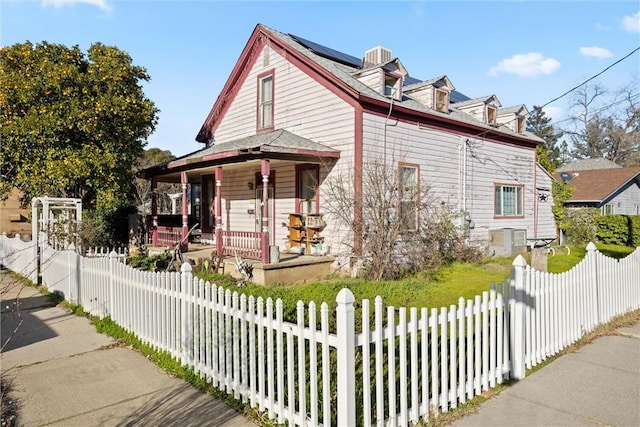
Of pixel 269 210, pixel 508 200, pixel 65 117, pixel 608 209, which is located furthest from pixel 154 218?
pixel 608 209

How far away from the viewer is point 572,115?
5259 cm

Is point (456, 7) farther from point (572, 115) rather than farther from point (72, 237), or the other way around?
point (572, 115)

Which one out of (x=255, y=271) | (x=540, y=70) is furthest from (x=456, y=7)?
(x=540, y=70)

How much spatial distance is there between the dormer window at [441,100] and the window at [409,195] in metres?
2.93

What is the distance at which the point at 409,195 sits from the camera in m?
12.0

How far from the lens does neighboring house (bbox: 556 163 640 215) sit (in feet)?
86.8

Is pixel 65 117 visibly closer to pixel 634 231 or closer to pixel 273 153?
pixel 273 153

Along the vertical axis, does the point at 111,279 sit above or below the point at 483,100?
below

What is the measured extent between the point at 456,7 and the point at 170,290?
10.9 metres

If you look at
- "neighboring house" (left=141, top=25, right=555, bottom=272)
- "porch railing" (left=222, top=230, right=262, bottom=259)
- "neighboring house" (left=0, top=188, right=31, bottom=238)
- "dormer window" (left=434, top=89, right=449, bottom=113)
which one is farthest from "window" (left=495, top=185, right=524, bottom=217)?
"neighboring house" (left=0, top=188, right=31, bottom=238)

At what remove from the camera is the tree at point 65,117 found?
37.6 feet

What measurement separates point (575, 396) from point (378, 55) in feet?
41.1

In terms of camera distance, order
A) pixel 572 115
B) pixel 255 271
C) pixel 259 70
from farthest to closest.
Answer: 1. pixel 572 115
2. pixel 259 70
3. pixel 255 271

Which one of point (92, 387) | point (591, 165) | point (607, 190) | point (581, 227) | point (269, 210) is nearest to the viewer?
point (92, 387)
